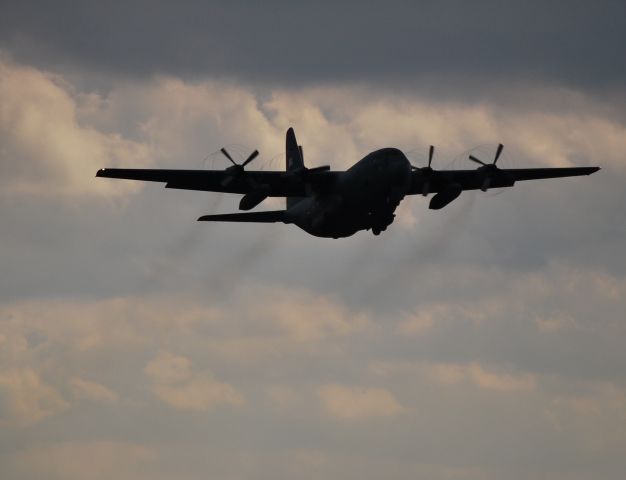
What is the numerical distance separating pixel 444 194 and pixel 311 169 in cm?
830

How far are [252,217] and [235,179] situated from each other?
22.3 feet

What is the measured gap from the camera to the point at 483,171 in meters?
74.1

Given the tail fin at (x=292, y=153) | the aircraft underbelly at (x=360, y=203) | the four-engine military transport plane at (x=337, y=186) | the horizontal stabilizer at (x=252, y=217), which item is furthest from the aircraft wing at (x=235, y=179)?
the tail fin at (x=292, y=153)

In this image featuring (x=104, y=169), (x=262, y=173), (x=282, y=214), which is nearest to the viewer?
(x=104, y=169)

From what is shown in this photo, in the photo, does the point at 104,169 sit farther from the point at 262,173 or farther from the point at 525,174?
the point at 525,174

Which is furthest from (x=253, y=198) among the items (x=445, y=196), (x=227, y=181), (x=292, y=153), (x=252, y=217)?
(x=292, y=153)

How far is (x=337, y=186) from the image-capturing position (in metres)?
71.4

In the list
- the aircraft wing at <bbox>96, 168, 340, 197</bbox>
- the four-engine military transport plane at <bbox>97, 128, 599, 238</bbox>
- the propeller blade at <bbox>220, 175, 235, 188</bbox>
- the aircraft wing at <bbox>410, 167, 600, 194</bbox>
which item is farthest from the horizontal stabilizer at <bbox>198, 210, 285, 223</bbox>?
the aircraft wing at <bbox>410, 167, 600, 194</bbox>

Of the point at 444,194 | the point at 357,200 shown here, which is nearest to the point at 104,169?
the point at 357,200

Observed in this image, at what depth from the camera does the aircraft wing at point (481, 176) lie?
74688 mm

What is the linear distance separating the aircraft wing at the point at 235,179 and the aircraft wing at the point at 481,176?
608 centimetres

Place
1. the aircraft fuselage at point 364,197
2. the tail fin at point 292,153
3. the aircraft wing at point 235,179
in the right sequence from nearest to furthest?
the aircraft wing at point 235,179
the aircraft fuselage at point 364,197
the tail fin at point 292,153

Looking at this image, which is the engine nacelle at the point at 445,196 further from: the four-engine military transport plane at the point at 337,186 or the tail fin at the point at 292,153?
the tail fin at the point at 292,153

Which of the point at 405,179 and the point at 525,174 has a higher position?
the point at 525,174
